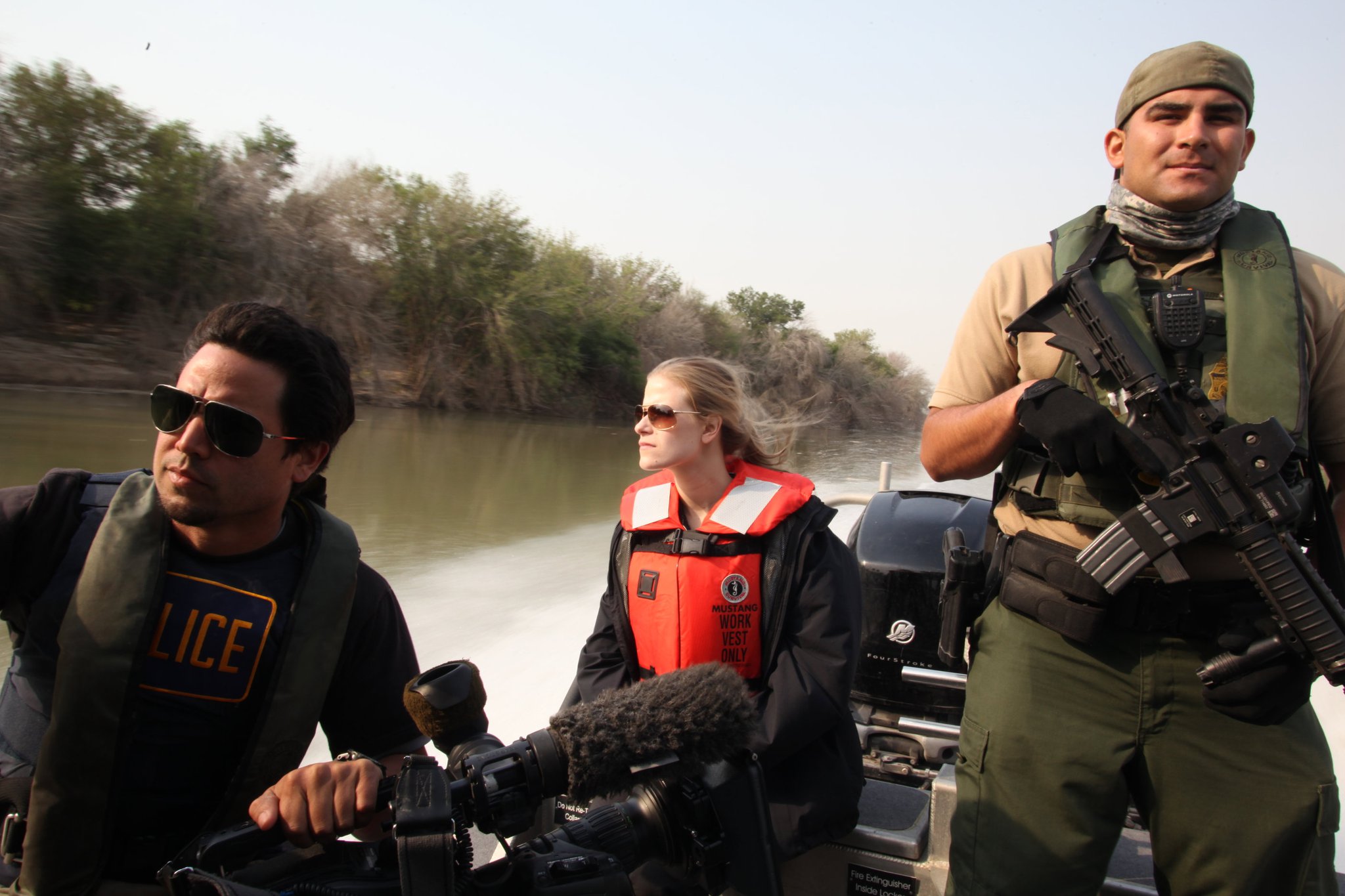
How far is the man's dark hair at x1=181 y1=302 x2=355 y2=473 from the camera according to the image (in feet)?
5.49

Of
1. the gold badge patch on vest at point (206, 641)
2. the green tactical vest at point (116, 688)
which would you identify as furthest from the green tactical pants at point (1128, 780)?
the gold badge patch on vest at point (206, 641)

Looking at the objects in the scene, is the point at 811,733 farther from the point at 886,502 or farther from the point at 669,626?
the point at 886,502

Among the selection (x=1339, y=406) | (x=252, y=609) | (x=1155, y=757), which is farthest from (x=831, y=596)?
(x=252, y=609)

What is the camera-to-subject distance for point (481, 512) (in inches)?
357

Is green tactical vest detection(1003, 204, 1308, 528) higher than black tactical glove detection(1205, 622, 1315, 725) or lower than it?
higher

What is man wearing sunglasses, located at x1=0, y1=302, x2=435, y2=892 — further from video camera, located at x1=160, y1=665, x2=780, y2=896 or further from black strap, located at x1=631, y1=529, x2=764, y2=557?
black strap, located at x1=631, y1=529, x2=764, y2=557

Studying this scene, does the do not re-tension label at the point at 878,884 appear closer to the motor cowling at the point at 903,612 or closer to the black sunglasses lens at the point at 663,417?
the motor cowling at the point at 903,612

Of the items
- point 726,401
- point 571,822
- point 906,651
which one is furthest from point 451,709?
point 906,651

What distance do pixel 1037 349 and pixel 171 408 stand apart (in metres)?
1.66

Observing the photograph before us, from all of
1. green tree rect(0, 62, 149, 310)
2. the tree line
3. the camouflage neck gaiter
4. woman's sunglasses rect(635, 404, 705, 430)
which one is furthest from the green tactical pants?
green tree rect(0, 62, 149, 310)

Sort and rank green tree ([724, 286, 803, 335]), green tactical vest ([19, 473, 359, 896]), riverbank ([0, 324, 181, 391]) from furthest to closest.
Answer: green tree ([724, 286, 803, 335])
riverbank ([0, 324, 181, 391])
green tactical vest ([19, 473, 359, 896])

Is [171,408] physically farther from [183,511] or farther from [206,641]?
[206,641]

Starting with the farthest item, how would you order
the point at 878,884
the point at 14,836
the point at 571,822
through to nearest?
the point at 878,884 → the point at 14,836 → the point at 571,822

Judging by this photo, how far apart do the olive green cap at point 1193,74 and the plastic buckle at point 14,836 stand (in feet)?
7.82
